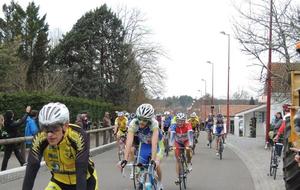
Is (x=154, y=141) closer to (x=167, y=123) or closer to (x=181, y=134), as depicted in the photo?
(x=181, y=134)

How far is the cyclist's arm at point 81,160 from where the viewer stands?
4.84 meters

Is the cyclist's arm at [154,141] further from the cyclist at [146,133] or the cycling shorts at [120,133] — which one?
the cycling shorts at [120,133]

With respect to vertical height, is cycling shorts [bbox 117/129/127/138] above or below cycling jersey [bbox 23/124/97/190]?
below

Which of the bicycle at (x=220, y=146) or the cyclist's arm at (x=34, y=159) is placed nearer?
the cyclist's arm at (x=34, y=159)

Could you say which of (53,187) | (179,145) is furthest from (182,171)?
(53,187)

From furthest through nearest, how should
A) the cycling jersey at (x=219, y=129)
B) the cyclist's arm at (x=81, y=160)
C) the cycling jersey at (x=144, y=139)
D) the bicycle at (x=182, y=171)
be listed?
the cycling jersey at (x=219, y=129), the bicycle at (x=182, y=171), the cycling jersey at (x=144, y=139), the cyclist's arm at (x=81, y=160)

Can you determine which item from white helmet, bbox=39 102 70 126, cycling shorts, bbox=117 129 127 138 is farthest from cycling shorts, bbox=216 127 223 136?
white helmet, bbox=39 102 70 126

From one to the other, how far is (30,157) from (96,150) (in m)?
19.0

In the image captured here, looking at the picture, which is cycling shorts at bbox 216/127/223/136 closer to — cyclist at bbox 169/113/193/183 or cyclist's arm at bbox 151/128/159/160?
cyclist at bbox 169/113/193/183

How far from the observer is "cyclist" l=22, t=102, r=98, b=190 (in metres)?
4.73

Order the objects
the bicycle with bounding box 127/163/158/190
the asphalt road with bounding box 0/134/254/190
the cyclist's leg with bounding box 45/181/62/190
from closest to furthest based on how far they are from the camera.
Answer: the cyclist's leg with bounding box 45/181/62/190, the bicycle with bounding box 127/163/158/190, the asphalt road with bounding box 0/134/254/190

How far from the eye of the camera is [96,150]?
23.9 meters

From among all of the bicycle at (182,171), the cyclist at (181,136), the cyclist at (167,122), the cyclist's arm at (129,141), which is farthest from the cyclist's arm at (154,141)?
the cyclist at (167,122)

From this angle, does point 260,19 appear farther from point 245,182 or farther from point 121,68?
point 121,68
